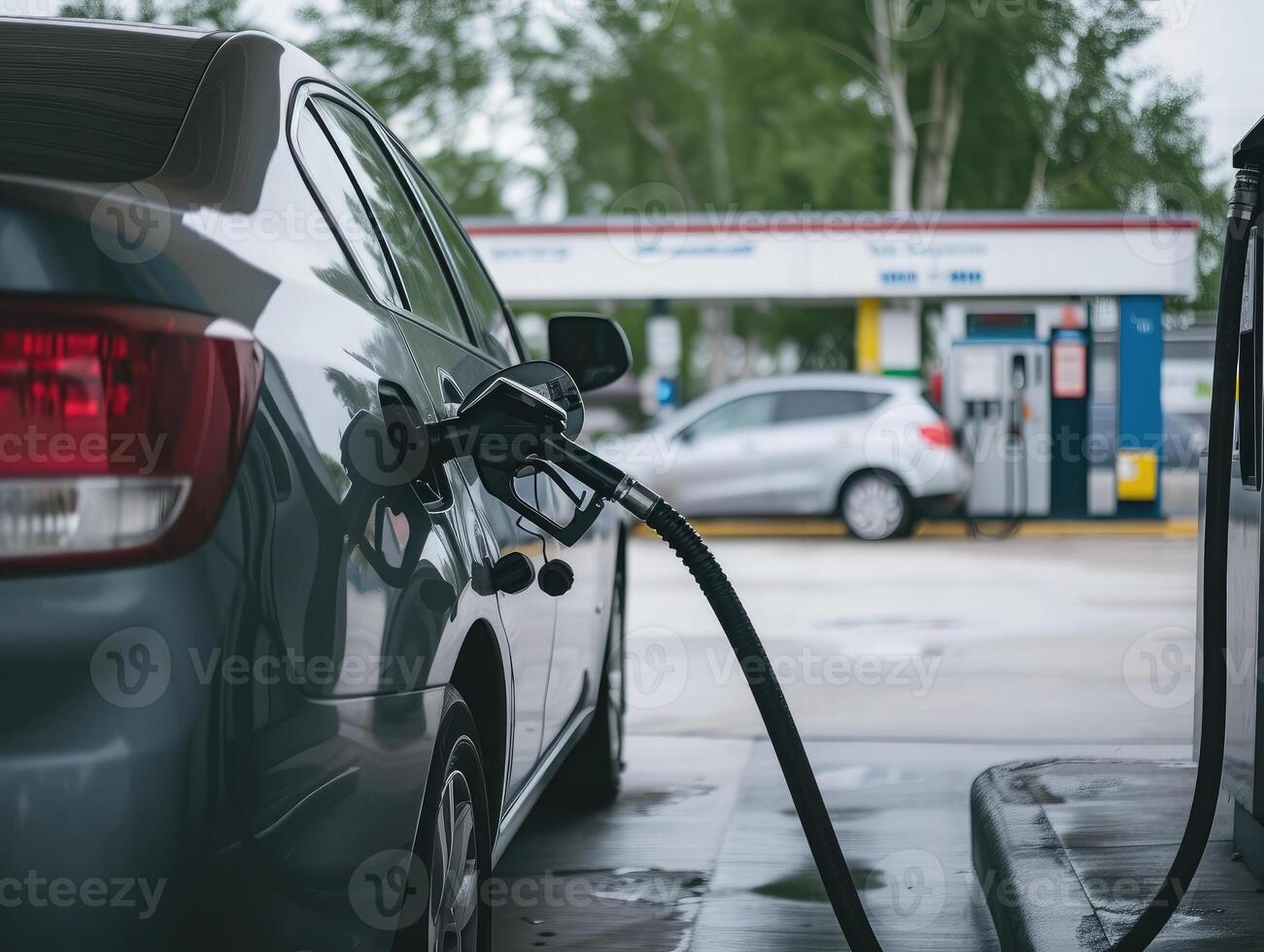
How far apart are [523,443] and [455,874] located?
667mm

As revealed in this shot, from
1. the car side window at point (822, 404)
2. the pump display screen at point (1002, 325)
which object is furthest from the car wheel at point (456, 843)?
the pump display screen at point (1002, 325)

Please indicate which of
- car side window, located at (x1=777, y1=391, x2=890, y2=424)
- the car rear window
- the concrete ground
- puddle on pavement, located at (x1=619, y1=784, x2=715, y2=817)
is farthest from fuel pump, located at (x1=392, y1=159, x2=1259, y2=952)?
car side window, located at (x1=777, y1=391, x2=890, y2=424)

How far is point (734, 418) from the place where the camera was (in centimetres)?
1645

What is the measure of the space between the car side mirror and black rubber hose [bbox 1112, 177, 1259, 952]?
1.56 meters

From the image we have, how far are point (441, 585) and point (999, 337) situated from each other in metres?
15.8

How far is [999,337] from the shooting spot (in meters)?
17.4

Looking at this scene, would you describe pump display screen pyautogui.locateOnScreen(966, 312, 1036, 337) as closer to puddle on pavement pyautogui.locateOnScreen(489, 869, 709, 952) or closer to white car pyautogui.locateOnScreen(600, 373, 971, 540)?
white car pyautogui.locateOnScreen(600, 373, 971, 540)

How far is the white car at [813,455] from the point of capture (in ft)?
52.3

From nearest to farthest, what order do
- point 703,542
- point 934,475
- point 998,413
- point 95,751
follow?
point 95,751 < point 703,542 < point 934,475 < point 998,413

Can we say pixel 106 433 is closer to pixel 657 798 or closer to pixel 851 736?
pixel 657 798

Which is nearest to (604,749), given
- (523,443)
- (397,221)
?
(397,221)

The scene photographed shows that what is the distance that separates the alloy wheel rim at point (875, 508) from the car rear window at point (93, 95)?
45.1ft

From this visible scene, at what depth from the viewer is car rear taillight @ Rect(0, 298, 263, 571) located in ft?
5.31

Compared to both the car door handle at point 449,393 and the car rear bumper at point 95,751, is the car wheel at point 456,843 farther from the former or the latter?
the car rear bumper at point 95,751
